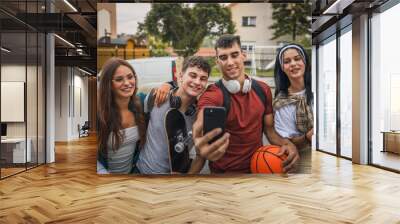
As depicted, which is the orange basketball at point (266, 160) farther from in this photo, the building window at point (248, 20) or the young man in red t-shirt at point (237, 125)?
the building window at point (248, 20)

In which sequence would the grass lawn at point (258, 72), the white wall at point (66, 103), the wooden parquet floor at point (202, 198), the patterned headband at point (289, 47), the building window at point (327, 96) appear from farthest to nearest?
1. the white wall at point (66, 103)
2. the building window at point (327, 96)
3. the patterned headband at point (289, 47)
4. the grass lawn at point (258, 72)
5. the wooden parquet floor at point (202, 198)

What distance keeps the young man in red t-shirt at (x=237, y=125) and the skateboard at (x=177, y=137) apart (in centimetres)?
17

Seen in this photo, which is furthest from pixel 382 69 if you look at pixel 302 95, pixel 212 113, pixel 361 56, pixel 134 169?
pixel 134 169

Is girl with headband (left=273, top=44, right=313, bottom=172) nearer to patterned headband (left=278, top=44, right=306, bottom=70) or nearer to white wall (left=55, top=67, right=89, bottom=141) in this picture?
patterned headband (left=278, top=44, right=306, bottom=70)

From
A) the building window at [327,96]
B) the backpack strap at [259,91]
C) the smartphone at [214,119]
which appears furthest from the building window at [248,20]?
the building window at [327,96]

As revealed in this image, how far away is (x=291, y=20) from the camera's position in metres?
7.20

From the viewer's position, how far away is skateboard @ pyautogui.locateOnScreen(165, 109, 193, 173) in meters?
6.89

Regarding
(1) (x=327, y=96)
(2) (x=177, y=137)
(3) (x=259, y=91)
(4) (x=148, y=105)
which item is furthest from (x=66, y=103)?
(3) (x=259, y=91)

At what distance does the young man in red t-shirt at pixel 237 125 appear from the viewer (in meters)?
6.95

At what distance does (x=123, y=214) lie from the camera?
4.45 meters

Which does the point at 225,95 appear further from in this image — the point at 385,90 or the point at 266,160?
the point at 385,90

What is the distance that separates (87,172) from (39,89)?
82.7 inches

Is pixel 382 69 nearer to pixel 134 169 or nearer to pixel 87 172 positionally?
pixel 134 169

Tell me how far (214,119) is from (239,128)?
0.44 metres
